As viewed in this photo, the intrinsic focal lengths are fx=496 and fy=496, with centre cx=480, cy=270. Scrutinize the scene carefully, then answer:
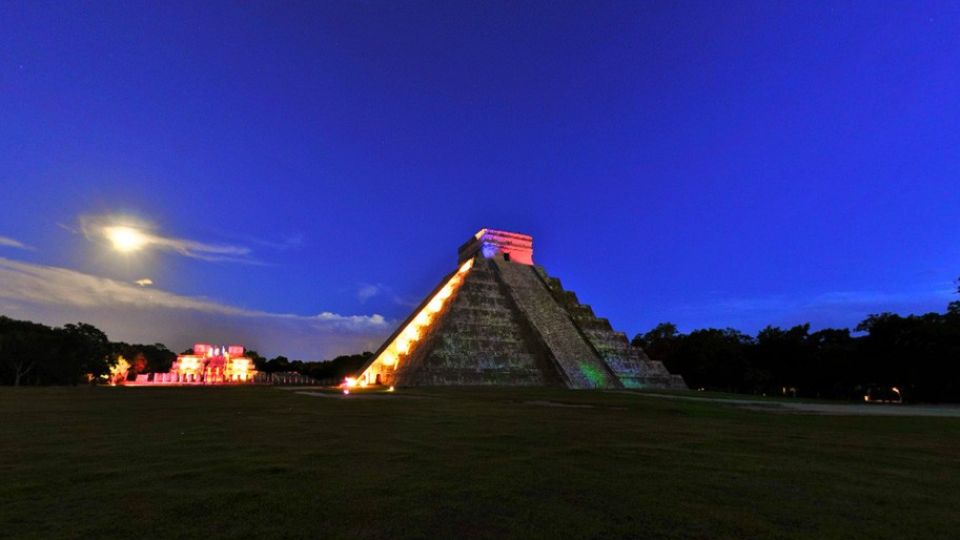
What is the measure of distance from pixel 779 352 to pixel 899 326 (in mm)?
14700

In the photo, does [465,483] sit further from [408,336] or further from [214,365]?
[214,365]

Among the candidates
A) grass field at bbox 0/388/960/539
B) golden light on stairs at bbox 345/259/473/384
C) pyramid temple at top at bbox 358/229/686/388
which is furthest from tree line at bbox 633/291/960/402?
grass field at bbox 0/388/960/539

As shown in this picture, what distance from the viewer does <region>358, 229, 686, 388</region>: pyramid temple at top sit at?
2931cm

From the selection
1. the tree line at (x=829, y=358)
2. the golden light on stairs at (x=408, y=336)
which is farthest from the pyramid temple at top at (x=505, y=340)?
the tree line at (x=829, y=358)

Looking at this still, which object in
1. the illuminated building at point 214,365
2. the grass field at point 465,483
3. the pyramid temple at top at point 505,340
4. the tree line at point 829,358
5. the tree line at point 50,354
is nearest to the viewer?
the grass field at point 465,483

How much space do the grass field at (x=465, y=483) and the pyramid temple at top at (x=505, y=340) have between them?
19965 millimetres

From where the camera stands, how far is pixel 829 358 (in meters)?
46.2

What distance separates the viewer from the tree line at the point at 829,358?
Answer: 114ft

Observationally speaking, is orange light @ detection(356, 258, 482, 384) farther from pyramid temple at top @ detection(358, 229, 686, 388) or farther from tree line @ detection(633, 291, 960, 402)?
tree line @ detection(633, 291, 960, 402)

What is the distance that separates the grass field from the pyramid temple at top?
1996 cm

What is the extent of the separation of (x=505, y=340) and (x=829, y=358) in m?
34.1

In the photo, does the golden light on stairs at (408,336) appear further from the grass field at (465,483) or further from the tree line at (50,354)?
the tree line at (50,354)

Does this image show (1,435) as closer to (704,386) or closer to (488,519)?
(488,519)

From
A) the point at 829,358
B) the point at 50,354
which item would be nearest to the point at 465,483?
the point at 829,358
